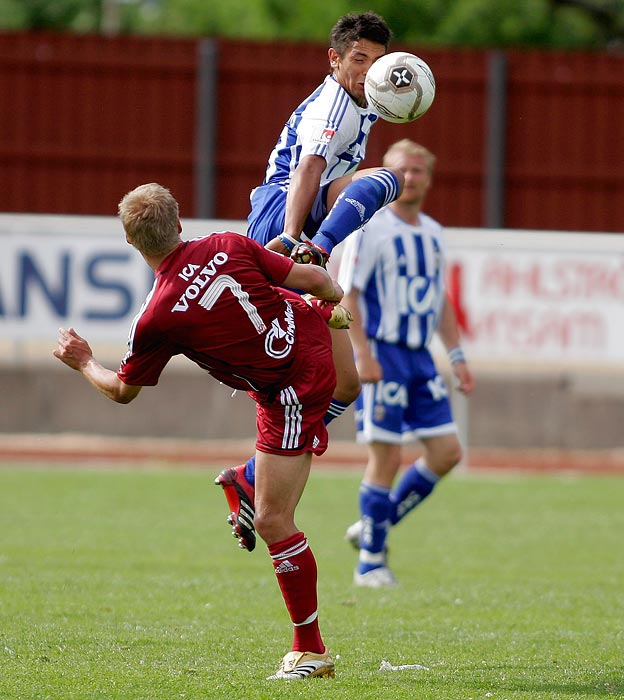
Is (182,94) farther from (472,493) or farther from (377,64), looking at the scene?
(377,64)

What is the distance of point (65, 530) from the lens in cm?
1040

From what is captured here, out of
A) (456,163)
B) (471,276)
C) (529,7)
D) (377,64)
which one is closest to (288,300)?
(377,64)

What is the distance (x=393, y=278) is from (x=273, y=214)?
204 centimetres

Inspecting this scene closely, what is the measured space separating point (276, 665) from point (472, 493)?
741 cm

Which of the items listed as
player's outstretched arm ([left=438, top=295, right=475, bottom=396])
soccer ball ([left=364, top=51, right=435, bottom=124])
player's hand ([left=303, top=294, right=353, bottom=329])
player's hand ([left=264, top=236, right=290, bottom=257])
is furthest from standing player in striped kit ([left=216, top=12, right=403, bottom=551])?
player's outstretched arm ([left=438, top=295, right=475, bottom=396])

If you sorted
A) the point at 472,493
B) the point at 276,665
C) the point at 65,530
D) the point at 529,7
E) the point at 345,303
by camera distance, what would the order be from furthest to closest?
the point at 529,7, the point at 472,493, the point at 65,530, the point at 345,303, the point at 276,665

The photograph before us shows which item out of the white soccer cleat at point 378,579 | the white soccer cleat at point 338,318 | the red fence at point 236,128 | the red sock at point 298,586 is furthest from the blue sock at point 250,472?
the red fence at point 236,128

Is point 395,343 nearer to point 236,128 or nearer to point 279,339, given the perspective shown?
point 279,339

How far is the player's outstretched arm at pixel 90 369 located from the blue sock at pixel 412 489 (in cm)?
337

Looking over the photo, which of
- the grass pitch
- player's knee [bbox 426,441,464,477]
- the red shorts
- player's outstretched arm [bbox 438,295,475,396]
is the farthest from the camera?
player's outstretched arm [bbox 438,295,475,396]

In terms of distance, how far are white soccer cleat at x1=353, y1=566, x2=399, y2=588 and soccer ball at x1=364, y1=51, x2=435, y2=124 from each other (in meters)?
3.18

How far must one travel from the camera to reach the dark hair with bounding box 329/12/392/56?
21.3ft

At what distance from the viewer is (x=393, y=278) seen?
27.9ft

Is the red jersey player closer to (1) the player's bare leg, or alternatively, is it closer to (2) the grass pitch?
(1) the player's bare leg
